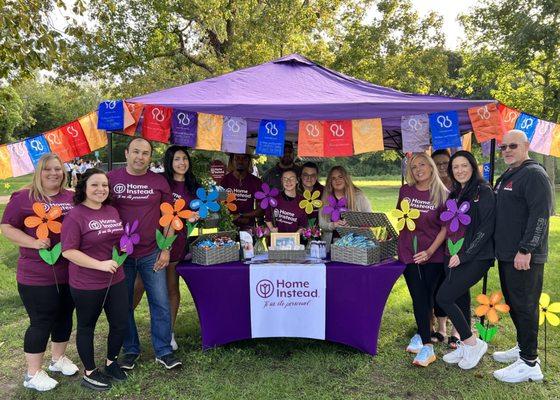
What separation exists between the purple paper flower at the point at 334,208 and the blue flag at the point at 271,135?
Answer: 0.60 m

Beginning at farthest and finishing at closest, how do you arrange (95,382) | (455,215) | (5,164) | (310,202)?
(310,202) → (5,164) → (455,215) → (95,382)

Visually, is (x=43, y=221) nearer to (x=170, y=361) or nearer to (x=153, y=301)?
(x=153, y=301)

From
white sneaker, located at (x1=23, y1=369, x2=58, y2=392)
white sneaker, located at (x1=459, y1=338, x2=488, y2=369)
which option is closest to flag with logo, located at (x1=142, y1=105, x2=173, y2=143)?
white sneaker, located at (x1=23, y1=369, x2=58, y2=392)

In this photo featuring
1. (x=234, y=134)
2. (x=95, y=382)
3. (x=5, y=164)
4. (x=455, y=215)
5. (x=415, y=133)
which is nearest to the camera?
(x=95, y=382)

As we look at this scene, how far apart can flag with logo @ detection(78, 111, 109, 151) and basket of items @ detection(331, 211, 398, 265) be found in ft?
6.43

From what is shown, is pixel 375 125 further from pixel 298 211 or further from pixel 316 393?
pixel 316 393

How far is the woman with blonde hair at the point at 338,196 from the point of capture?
146 inches

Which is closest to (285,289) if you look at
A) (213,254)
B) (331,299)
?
(331,299)

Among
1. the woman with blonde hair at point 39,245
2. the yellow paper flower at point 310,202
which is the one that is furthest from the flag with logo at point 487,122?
the woman with blonde hair at point 39,245

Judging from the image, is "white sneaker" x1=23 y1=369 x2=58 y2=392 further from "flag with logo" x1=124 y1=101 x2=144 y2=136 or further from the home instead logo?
"flag with logo" x1=124 y1=101 x2=144 y2=136

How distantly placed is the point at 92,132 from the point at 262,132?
1.32 m

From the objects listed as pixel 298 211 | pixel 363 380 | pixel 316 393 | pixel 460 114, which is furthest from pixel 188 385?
pixel 460 114

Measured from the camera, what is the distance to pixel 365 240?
126 inches

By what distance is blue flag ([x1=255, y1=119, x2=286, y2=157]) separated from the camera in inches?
136
